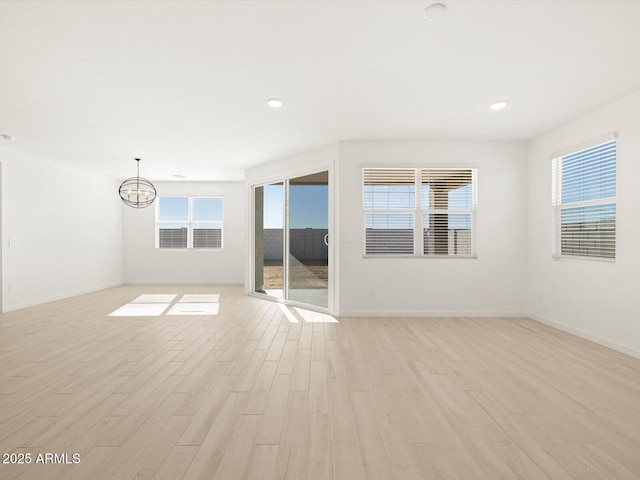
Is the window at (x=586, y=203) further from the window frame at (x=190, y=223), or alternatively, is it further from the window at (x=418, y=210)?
the window frame at (x=190, y=223)

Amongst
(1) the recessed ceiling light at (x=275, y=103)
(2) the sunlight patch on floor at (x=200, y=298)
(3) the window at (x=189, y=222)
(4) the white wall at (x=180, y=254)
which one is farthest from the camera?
(3) the window at (x=189, y=222)

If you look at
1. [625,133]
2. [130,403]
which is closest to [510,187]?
[625,133]

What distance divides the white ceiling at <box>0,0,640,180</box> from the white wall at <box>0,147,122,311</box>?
1.38 metres

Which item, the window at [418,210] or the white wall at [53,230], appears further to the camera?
the white wall at [53,230]

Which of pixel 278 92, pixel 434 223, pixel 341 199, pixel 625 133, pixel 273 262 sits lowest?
pixel 273 262

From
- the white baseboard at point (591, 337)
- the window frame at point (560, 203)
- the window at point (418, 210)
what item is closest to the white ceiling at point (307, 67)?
the window frame at point (560, 203)

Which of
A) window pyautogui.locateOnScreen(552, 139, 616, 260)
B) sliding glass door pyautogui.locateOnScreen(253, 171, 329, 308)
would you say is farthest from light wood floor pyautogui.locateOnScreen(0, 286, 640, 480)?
sliding glass door pyautogui.locateOnScreen(253, 171, 329, 308)

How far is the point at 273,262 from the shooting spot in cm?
667

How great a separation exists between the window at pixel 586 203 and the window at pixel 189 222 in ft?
24.5

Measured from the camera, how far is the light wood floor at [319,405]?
171 centimetres

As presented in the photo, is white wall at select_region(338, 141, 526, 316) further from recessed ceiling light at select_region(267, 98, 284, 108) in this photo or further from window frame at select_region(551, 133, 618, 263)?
recessed ceiling light at select_region(267, 98, 284, 108)

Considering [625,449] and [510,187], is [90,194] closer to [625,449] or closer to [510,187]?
[510,187]

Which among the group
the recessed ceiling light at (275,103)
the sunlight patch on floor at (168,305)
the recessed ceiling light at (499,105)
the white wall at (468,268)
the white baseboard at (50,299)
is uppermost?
the recessed ceiling light at (499,105)

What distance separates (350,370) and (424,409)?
0.83 meters
